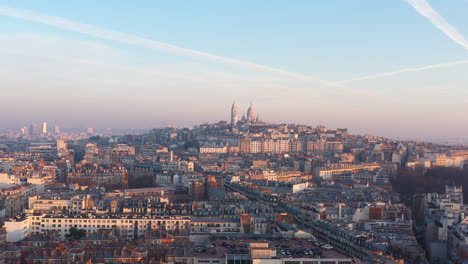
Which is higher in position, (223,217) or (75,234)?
(223,217)

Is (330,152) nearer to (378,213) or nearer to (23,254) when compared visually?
(378,213)

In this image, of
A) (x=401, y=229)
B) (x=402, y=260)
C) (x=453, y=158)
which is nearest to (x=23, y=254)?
(x=402, y=260)

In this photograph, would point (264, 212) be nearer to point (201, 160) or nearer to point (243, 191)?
point (243, 191)

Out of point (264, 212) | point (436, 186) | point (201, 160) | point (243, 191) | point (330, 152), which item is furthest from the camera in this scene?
point (330, 152)

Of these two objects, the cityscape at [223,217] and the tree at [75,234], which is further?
the tree at [75,234]

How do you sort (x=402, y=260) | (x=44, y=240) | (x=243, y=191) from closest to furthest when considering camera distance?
(x=402, y=260), (x=44, y=240), (x=243, y=191)

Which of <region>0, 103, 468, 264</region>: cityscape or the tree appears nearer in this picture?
<region>0, 103, 468, 264</region>: cityscape

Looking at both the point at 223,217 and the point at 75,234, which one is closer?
the point at 75,234

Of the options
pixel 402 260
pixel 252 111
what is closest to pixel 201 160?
pixel 402 260

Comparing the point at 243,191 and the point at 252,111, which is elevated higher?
the point at 252,111

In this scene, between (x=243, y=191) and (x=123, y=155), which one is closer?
(x=243, y=191)
